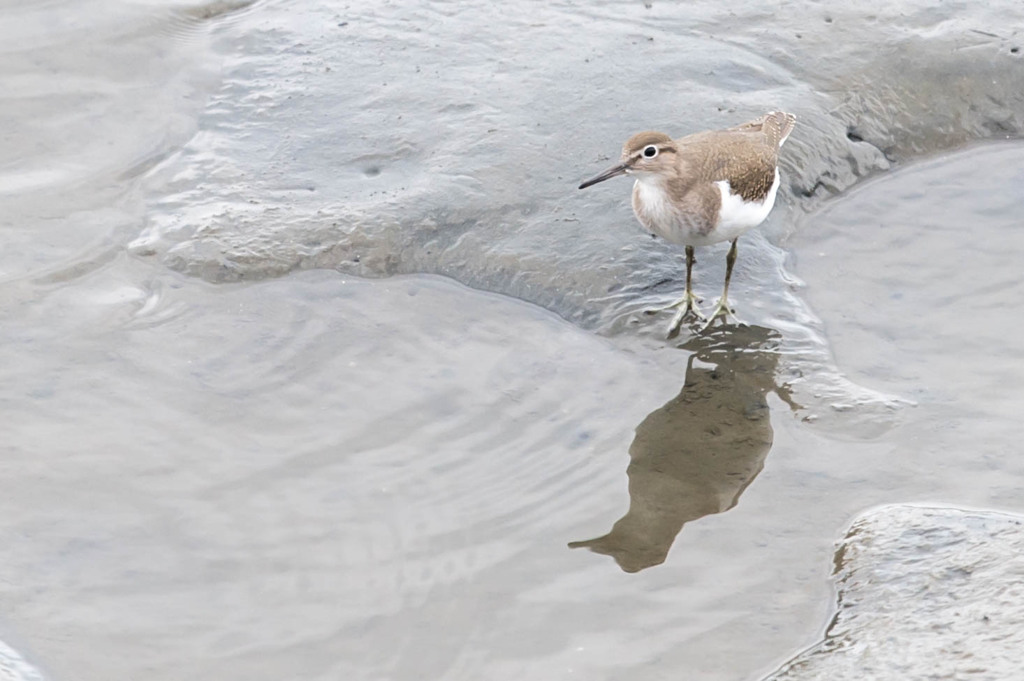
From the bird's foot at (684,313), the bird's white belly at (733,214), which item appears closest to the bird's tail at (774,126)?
the bird's white belly at (733,214)

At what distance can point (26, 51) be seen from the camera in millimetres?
8938

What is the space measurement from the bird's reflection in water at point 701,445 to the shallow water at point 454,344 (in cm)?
2

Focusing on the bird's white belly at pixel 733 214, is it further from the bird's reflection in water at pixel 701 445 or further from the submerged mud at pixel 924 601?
the submerged mud at pixel 924 601

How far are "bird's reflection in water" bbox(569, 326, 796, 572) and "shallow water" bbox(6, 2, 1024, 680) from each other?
22 mm

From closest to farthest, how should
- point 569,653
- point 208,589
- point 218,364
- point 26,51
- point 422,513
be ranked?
point 569,653
point 208,589
point 422,513
point 218,364
point 26,51

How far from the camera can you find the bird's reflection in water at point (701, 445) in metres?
5.52

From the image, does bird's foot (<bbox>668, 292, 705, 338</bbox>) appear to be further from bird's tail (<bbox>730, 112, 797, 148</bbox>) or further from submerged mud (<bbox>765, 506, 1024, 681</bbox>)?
submerged mud (<bbox>765, 506, 1024, 681</bbox>)

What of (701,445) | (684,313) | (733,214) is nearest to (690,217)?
(733,214)

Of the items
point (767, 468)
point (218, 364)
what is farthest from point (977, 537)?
point (218, 364)

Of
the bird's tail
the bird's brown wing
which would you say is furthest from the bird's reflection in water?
the bird's tail

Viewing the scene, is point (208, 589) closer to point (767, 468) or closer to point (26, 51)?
point (767, 468)

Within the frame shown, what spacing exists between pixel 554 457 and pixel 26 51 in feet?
18.5

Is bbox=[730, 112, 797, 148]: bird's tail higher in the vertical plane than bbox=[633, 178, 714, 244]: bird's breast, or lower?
higher

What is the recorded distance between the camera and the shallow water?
5.15 meters
